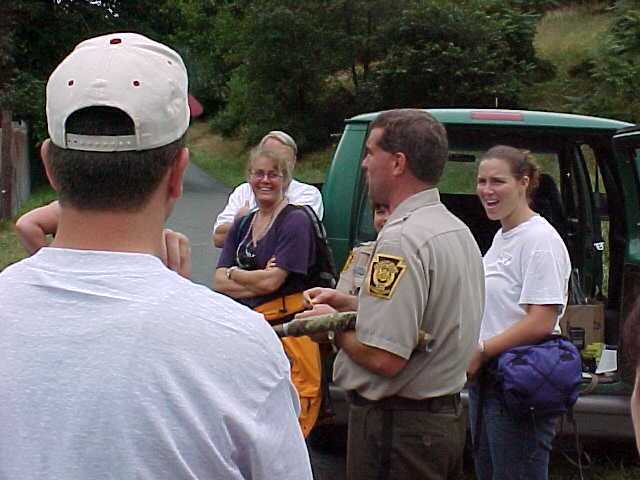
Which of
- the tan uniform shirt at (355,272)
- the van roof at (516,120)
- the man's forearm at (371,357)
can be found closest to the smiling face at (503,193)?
the tan uniform shirt at (355,272)

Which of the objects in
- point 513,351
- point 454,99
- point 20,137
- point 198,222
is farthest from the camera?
point 454,99

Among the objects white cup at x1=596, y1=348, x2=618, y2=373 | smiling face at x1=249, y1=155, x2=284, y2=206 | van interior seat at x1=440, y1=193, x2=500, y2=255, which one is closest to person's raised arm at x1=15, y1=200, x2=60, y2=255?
smiling face at x1=249, y1=155, x2=284, y2=206

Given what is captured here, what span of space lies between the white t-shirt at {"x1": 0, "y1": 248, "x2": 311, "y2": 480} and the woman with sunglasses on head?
289 centimetres

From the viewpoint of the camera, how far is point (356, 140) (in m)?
5.10

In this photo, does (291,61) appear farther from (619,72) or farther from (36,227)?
(36,227)

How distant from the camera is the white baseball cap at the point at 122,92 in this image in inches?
58.0

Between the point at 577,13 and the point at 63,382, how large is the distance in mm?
40805

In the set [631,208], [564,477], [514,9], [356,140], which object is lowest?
[564,477]

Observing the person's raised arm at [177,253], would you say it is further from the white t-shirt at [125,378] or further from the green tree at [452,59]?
the green tree at [452,59]

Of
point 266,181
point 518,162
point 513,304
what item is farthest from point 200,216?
point 513,304

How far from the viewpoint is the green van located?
480 cm

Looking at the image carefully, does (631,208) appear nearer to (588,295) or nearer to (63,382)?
(588,295)

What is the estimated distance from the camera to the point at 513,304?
365 centimetres

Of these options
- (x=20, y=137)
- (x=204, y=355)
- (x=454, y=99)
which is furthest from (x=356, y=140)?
(x=454, y=99)
